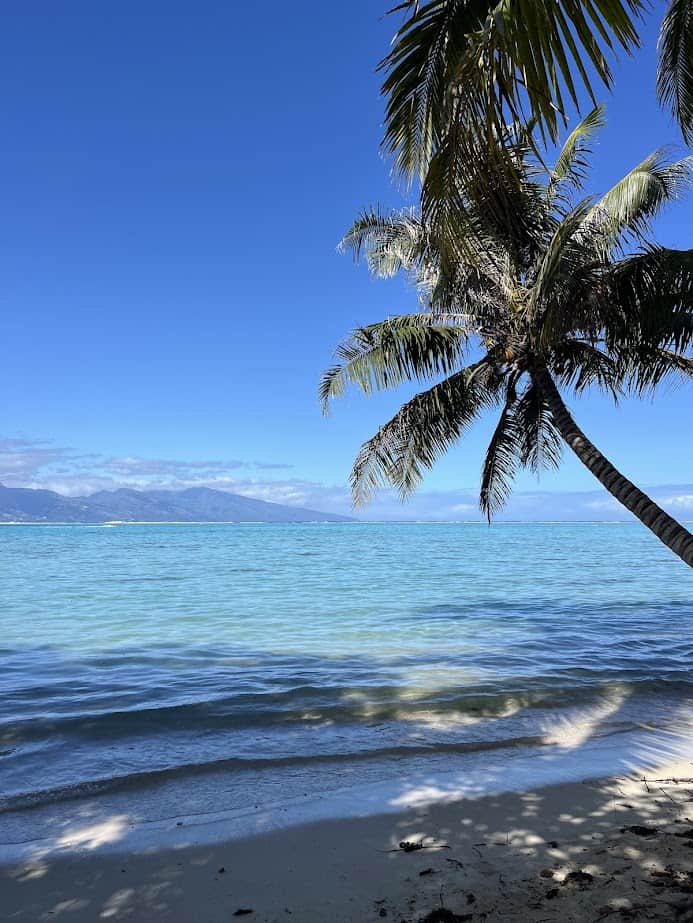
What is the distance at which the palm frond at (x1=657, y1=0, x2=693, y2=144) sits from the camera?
19.4 ft

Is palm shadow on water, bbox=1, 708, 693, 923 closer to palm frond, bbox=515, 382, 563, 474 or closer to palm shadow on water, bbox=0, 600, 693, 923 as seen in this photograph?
palm shadow on water, bbox=0, 600, 693, 923

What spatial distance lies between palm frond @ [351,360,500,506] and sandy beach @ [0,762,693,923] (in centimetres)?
654

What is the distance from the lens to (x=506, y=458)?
12.1 m

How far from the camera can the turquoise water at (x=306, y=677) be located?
7.26 metres

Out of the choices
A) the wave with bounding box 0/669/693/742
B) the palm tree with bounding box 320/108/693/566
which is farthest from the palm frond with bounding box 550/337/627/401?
the wave with bounding box 0/669/693/742

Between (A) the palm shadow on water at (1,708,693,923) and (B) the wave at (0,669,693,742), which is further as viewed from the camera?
(B) the wave at (0,669,693,742)

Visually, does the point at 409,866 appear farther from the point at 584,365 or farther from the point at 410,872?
the point at 584,365

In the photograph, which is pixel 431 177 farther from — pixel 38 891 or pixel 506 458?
pixel 506 458

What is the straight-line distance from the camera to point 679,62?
6348mm

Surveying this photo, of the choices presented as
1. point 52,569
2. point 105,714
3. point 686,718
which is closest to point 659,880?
point 686,718

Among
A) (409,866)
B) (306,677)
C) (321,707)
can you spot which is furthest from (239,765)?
(306,677)

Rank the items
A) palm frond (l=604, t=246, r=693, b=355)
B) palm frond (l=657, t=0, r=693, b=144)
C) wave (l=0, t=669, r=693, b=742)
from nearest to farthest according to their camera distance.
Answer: palm frond (l=657, t=0, r=693, b=144), palm frond (l=604, t=246, r=693, b=355), wave (l=0, t=669, r=693, b=742)

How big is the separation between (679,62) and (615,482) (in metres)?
4.52

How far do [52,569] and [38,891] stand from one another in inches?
1285
